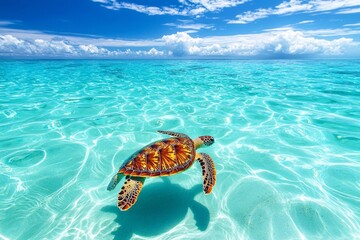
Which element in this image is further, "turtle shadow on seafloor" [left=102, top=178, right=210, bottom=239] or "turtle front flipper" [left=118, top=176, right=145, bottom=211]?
"turtle shadow on seafloor" [left=102, top=178, right=210, bottom=239]

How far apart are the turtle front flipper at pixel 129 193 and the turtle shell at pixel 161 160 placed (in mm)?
218

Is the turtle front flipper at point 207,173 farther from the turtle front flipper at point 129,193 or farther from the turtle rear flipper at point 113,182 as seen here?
the turtle rear flipper at point 113,182

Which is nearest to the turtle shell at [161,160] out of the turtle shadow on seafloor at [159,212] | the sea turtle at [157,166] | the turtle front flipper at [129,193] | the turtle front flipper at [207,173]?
the sea turtle at [157,166]

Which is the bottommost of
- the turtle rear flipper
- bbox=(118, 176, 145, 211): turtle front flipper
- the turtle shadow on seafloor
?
the turtle shadow on seafloor

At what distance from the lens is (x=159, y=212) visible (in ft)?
16.8

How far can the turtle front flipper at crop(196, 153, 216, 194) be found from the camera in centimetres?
464

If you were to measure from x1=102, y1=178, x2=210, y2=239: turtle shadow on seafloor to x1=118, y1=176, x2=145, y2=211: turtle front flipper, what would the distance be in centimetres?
99

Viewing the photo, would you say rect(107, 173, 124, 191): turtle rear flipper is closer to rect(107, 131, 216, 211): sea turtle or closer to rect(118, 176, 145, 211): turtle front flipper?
rect(107, 131, 216, 211): sea turtle

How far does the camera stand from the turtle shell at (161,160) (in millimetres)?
4723

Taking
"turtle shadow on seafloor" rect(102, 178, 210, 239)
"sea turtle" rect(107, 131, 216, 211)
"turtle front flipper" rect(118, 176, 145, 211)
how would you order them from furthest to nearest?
"turtle shadow on seafloor" rect(102, 178, 210, 239) < "sea turtle" rect(107, 131, 216, 211) < "turtle front flipper" rect(118, 176, 145, 211)

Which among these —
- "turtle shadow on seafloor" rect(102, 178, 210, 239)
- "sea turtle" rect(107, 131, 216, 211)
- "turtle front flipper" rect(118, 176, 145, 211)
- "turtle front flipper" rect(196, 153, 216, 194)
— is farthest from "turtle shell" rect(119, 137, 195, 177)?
"turtle shadow on seafloor" rect(102, 178, 210, 239)

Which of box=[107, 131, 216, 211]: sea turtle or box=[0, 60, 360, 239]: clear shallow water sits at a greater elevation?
box=[107, 131, 216, 211]: sea turtle

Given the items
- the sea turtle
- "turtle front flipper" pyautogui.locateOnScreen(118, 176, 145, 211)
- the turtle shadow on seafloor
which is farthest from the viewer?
the turtle shadow on seafloor

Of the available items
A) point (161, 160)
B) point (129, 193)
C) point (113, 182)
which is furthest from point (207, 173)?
point (113, 182)
